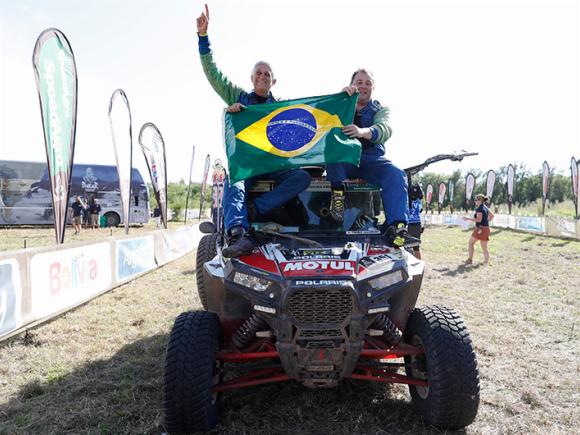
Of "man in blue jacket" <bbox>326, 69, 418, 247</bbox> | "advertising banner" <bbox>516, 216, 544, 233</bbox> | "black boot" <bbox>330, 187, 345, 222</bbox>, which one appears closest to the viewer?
"man in blue jacket" <bbox>326, 69, 418, 247</bbox>

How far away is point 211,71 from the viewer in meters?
4.51

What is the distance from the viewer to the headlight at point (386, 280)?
299 centimetres

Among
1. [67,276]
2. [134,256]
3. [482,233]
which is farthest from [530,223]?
[67,276]

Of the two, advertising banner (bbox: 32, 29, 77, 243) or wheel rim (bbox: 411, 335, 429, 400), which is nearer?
wheel rim (bbox: 411, 335, 429, 400)

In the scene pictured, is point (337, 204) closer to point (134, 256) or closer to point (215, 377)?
point (215, 377)

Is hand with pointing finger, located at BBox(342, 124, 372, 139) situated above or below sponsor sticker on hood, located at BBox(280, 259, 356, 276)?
above

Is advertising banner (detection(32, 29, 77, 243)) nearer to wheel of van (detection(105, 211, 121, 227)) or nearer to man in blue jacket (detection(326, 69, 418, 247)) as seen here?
man in blue jacket (detection(326, 69, 418, 247))

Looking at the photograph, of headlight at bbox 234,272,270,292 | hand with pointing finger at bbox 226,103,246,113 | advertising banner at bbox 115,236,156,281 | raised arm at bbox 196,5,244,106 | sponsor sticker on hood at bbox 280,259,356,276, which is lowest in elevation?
advertising banner at bbox 115,236,156,281

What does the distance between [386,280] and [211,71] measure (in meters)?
2.84

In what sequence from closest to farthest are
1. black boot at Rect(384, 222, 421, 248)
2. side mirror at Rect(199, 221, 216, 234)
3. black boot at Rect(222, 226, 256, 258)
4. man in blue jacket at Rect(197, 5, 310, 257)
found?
black boot at Rect(222, 226, 256, 258) < man in blue jacket at Rect(197, 5, 310, 257) < black boot at Rect(384, 222, 421, 248) < side mirror at Rect(199, 221, 216, 234)

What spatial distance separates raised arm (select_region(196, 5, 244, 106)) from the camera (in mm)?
4430

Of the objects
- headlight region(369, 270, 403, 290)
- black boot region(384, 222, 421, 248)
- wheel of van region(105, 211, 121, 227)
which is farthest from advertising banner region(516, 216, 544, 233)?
wheel of van region(105, 211, 121, 227)

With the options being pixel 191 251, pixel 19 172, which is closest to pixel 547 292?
pixel 191 251

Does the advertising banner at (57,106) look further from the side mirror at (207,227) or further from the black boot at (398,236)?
the black boot at (398,236)
